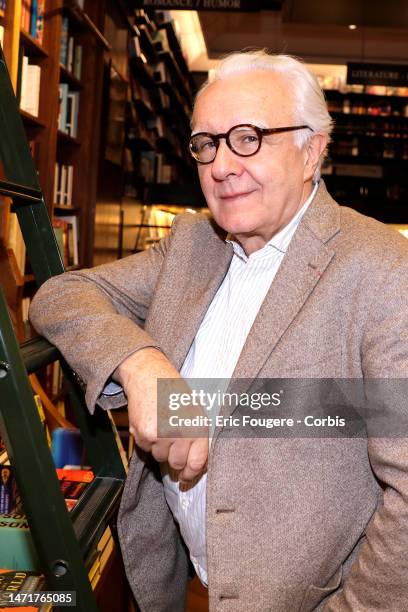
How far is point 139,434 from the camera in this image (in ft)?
3.72

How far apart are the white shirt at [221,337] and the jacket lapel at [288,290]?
85mm

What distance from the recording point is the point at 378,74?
728 cm

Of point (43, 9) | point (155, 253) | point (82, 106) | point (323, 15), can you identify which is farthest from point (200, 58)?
point (155, 253)

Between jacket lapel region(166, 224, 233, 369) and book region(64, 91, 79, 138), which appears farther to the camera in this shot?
book region(64, 91, 79, 138)

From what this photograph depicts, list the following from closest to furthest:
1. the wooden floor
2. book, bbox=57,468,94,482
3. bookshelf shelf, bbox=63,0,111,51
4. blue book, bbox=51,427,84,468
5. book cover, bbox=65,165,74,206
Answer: book, bbox=57,468,94,482
blue book, bbox=51,427,84,468
the wooden floor
bookshelf shelf, bbox=63,0,111,51
book cover, bbox=65,165,74,206

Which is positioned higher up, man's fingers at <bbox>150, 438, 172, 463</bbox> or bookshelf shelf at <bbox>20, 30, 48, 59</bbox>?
bookshelf shelf at <bbox>20, 30, 48, 59</bbox>

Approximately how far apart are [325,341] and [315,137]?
47 cm

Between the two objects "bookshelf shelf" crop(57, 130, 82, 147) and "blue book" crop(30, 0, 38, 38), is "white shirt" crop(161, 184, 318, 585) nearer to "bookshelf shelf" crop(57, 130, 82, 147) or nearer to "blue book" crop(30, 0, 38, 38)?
"blue book" crop(30, 0, 38, 38)

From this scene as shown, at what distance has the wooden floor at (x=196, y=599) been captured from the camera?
2705 millimetres

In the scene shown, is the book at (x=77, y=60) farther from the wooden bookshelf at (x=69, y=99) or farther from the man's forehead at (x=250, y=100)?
the man's forehead at (x=250, y=100)

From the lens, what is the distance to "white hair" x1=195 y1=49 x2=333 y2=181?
1.31 m

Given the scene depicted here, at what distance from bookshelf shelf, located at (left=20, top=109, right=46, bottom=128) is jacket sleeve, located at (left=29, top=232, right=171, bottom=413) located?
209cm

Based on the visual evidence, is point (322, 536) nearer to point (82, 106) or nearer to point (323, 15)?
point (82, 106)

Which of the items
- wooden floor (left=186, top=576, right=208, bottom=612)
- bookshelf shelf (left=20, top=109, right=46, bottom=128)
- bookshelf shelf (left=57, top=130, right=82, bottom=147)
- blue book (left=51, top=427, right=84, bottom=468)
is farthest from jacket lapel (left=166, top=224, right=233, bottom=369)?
bookshelf shelf (left=57, top=130, right=82, bottom=147)
